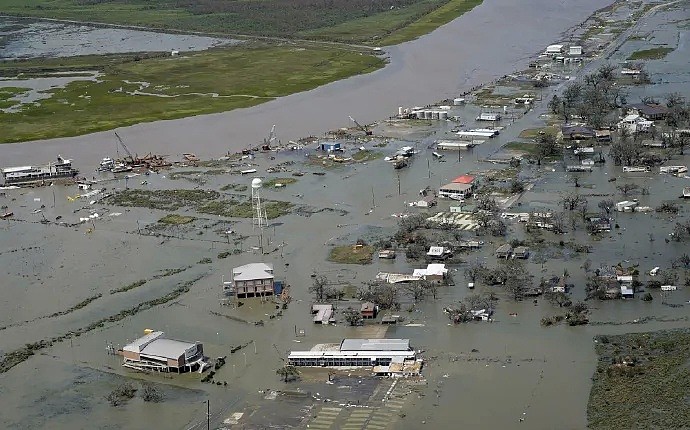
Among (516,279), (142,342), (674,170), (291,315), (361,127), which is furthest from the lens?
(361,127)

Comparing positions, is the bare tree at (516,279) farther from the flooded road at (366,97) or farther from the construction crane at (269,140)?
the flooded road at (366,97)

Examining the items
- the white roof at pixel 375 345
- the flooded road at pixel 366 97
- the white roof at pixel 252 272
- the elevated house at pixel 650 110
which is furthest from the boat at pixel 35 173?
the elevated house at pixel 650 110

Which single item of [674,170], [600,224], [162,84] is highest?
[162,84]

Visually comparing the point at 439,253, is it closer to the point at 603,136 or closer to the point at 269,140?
the point at 603,136

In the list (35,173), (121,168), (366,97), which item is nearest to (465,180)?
(121,168)

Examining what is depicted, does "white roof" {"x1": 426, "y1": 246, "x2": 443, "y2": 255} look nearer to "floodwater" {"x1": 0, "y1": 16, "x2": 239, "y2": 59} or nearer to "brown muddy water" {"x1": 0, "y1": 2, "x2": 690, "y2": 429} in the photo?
"brown muddy water" {"x1": 0, "y1": 2, "x2": 690, "y2": 429}

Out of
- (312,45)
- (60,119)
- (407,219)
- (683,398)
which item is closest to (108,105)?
(60,119)

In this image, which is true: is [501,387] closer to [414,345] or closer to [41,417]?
[414,345]
